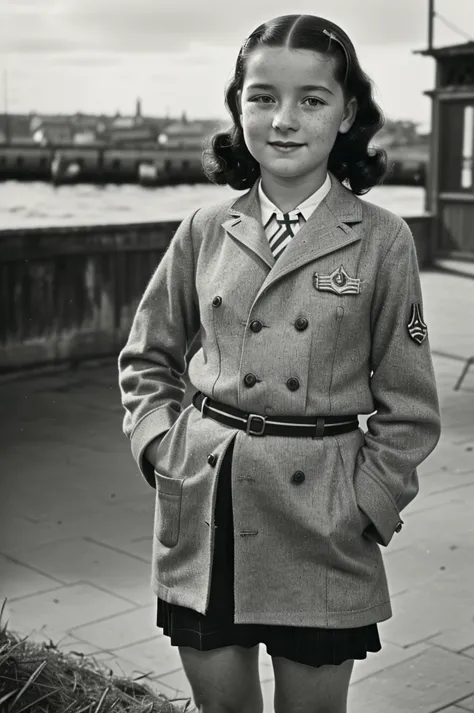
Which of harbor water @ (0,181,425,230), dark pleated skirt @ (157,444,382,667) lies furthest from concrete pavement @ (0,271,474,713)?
harbor water @ (0,181,425,230)

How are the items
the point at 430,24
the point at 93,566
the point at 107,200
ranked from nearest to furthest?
1. the point at 93,566
2. the point at 430,24
3. the point at 107,200

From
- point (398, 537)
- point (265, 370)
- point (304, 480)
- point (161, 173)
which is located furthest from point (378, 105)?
point (161, 173)

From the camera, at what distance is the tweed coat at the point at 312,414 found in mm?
2195

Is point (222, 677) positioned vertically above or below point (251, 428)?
below

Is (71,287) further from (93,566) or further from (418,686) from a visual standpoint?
(418,686)

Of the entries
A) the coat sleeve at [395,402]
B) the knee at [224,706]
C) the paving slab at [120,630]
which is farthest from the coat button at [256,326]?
the paving slab at [120,630]

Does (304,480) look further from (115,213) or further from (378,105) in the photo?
(115,213)

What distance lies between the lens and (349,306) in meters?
2.21

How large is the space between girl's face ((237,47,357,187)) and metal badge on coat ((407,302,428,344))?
346 millimetres

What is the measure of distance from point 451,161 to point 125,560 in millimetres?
13525

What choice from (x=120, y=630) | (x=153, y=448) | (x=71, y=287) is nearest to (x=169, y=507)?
(x=153, y=448)

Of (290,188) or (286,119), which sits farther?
(290,188)

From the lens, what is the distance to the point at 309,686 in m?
2.27

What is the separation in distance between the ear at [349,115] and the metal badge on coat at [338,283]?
0.32 metres
